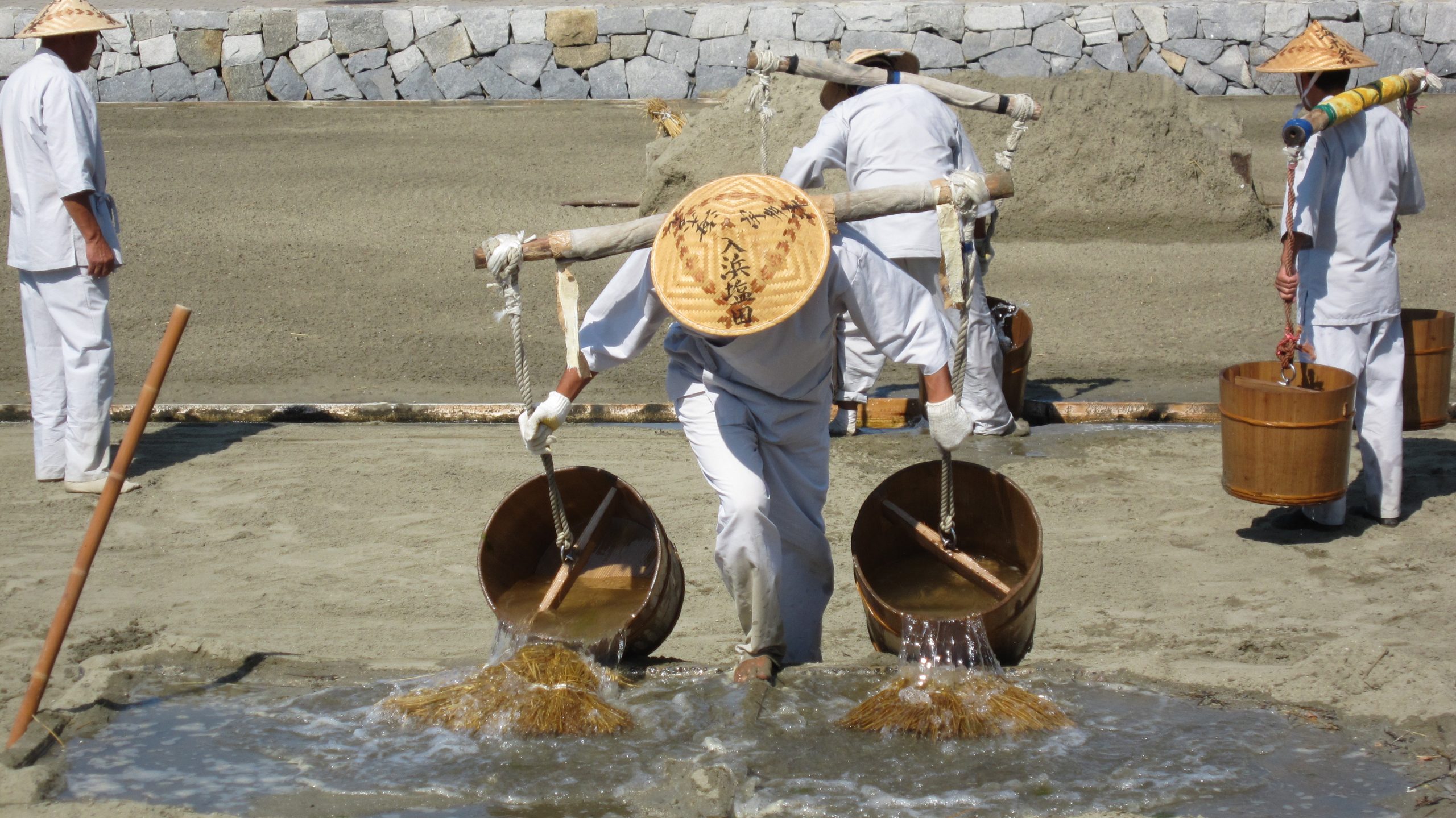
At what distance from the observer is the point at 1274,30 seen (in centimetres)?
1559

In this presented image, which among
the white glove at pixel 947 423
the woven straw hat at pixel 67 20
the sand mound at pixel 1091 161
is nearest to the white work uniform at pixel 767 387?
the white glove at pixel 947 423

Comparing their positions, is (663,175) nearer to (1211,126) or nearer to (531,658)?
(1211,126)

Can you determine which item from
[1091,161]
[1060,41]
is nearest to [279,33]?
[1060,41]

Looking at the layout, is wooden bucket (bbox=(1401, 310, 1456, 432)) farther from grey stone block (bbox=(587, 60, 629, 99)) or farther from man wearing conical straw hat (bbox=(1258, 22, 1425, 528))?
grey stone block (bbox=(587, 60, 629, 99))

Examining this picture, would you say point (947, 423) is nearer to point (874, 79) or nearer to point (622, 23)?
point (874, 79)

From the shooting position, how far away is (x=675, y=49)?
15.8m

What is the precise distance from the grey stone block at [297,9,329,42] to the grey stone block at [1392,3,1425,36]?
12.5 meters

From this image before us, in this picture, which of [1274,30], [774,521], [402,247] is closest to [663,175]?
[402,247]

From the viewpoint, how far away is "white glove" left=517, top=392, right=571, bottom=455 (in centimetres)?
388

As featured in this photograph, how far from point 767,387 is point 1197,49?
13.6m

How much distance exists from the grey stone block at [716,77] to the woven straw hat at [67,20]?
33.3 ft

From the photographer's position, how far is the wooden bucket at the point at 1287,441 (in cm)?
484

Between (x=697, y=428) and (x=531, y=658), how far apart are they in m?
0.84

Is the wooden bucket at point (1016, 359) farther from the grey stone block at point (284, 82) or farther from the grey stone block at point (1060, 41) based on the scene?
the grey stone block at point (284, 82)
